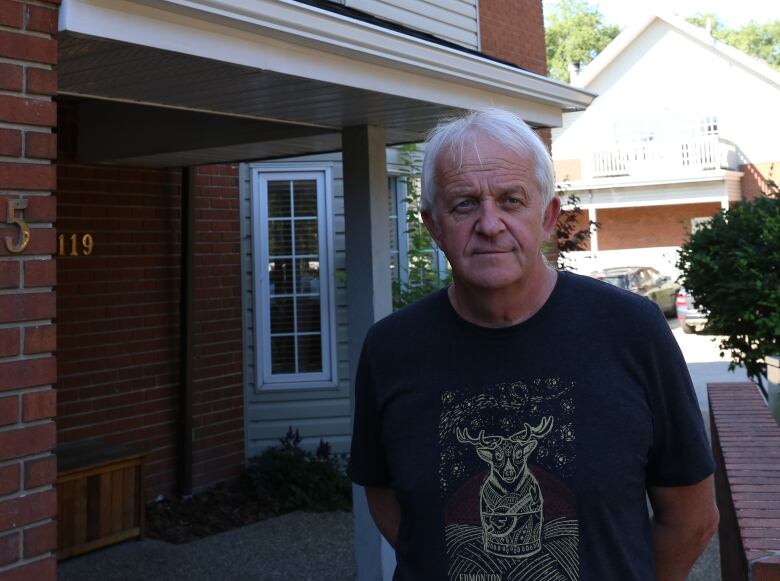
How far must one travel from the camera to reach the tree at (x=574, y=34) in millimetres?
55188

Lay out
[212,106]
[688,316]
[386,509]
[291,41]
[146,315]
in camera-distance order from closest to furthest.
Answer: [386,509] < [291,41] < [212,106] < [146,315] < [688,316]

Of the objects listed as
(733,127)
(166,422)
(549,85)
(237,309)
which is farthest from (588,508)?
(733,127)

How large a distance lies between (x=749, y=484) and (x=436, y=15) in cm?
569

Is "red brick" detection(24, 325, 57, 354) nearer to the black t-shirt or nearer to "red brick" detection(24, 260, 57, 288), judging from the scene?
"red brick" detection(24, 260, 57, 288)

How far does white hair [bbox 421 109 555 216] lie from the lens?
207cm

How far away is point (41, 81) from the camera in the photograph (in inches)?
119

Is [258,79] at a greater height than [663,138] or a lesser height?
lesser

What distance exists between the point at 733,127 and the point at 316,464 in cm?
2699

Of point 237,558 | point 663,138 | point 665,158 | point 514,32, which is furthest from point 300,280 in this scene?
point 663,138

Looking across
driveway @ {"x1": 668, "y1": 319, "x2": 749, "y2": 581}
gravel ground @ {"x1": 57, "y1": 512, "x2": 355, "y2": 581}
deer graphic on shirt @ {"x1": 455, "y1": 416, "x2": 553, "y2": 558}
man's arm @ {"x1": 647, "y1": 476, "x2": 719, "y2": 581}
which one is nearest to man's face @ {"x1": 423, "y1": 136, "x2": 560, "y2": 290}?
deer graphic on shirt @ {"x1": 455, "y1": 416, "x2": 553, "y2": 558}

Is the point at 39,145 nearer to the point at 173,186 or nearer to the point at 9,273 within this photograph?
the point at 9,273

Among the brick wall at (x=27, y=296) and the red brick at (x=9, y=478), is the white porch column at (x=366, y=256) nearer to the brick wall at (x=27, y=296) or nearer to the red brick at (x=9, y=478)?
the brick wall at (x=27, y=296)

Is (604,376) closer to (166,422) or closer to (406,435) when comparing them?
(406,435)

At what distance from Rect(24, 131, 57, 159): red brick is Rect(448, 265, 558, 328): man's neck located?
157 cm
